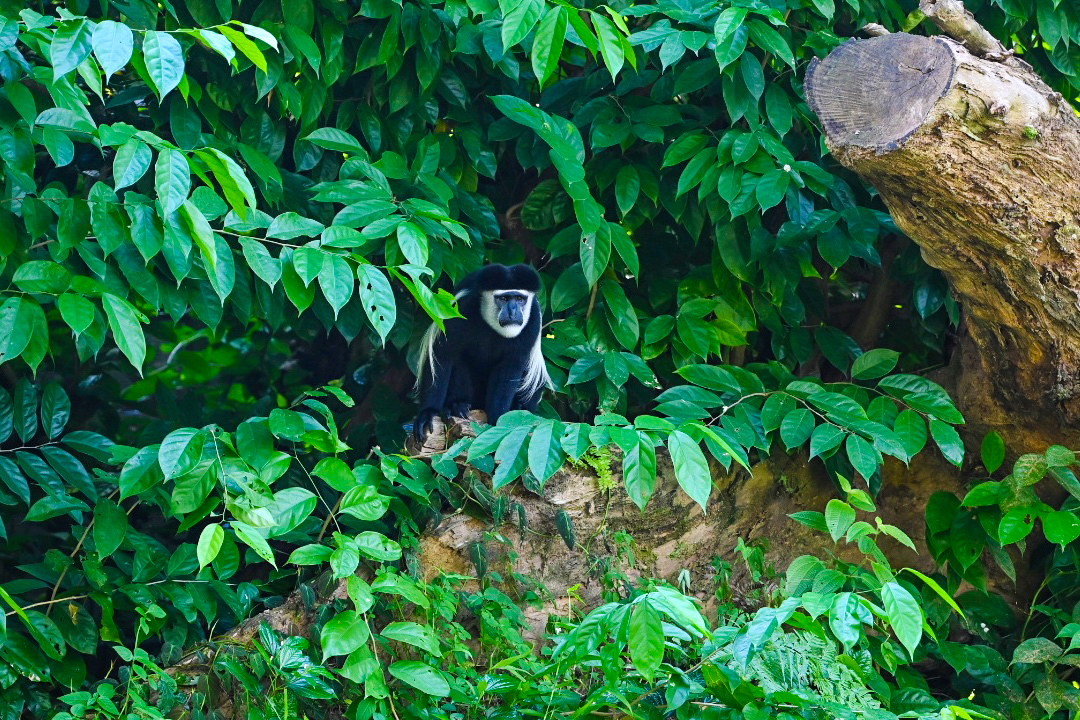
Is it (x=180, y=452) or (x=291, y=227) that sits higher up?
(x=291, y=227)

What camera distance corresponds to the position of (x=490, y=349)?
11.8ft

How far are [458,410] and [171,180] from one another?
1.68 m

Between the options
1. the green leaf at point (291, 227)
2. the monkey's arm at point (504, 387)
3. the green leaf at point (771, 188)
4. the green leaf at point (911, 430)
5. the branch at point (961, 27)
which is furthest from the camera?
the monkey's arm at point (504, 387)

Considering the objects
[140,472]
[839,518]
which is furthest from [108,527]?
[839,518]

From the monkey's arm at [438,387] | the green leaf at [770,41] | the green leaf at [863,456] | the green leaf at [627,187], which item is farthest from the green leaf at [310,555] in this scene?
the green leaf at [770,41]

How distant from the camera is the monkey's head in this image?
3.32 metres

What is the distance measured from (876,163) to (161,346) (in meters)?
3.80

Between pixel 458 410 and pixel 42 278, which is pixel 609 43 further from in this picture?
pixel 458 410

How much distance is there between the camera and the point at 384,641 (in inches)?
105

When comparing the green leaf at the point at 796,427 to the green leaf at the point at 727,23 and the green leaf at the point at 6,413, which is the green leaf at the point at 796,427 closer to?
the green leaf at the point at 727,23

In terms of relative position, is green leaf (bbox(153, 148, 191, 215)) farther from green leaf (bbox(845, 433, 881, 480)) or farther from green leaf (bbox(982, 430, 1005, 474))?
green leaf (bbox(982, 430, 1005, 474))

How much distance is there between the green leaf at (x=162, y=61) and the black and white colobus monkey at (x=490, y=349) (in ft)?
5.29

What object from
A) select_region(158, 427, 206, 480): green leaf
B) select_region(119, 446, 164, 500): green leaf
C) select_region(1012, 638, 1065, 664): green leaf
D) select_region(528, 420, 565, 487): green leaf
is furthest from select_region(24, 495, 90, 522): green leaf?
select_region(1012, 638, 1065, 664): green leaf

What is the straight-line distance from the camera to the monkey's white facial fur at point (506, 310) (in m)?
3.32
